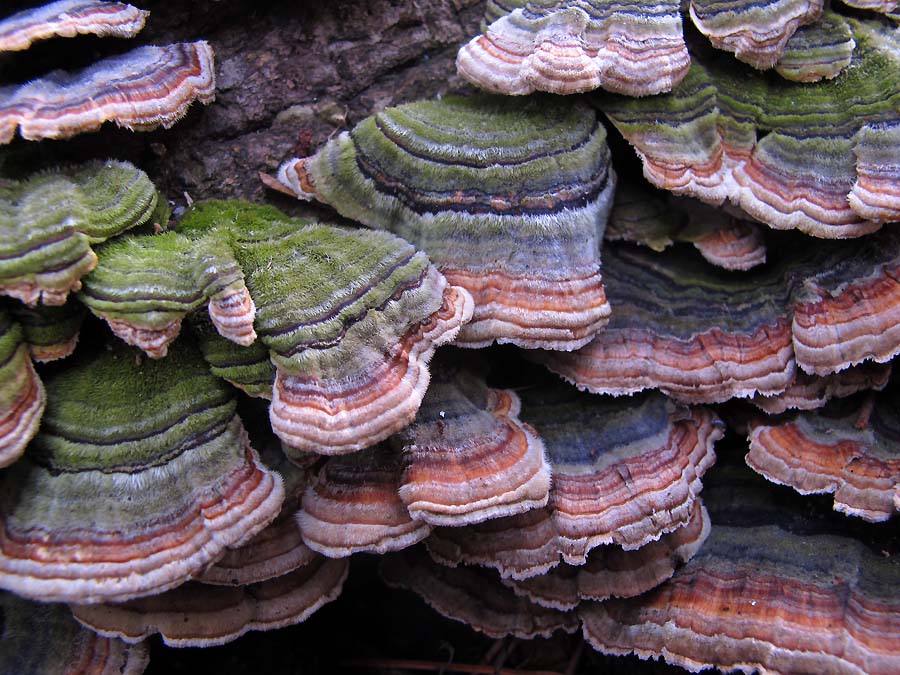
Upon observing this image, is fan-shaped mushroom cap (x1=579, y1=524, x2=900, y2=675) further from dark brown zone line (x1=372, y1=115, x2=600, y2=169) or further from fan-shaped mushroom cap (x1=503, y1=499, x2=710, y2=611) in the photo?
dark brown zone line (x1=372, y1=115, x2=600, y2=169)

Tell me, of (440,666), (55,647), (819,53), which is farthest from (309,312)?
(440,666)

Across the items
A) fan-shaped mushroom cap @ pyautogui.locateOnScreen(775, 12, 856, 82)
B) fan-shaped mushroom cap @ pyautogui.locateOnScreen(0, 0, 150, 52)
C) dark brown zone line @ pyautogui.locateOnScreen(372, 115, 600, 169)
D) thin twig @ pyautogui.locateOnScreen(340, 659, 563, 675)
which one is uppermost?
fan-shaped mushroom cap @ pyautogui.locateOnScreen(0, 0, 150, 52)

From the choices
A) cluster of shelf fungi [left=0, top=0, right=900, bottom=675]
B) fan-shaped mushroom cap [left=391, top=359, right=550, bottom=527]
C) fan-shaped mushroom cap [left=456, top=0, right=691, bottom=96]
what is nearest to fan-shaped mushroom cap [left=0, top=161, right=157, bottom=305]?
cluster of shelf fungi [left=0, top=0, right=900, bottom=675]

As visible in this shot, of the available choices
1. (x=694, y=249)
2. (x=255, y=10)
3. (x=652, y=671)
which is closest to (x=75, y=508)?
(x=255, y=10)

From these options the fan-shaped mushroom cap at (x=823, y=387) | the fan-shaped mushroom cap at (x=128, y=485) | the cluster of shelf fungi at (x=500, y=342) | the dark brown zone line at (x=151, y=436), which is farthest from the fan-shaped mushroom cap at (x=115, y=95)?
the fan-shaped mushroom cap at (x=823, y=387)

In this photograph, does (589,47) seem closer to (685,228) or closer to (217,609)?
(685,228)

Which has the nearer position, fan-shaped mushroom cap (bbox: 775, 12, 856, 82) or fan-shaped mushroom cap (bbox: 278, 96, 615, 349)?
fan-shaped mushroom cap (bbox: 278, 96, 615, 349)

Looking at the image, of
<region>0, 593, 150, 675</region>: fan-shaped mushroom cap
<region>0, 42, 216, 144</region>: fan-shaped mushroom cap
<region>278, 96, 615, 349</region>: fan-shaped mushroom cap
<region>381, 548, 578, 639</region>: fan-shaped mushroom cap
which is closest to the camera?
<region>0, 42, 216, 144</region>: fan-shaped mushroom cap
